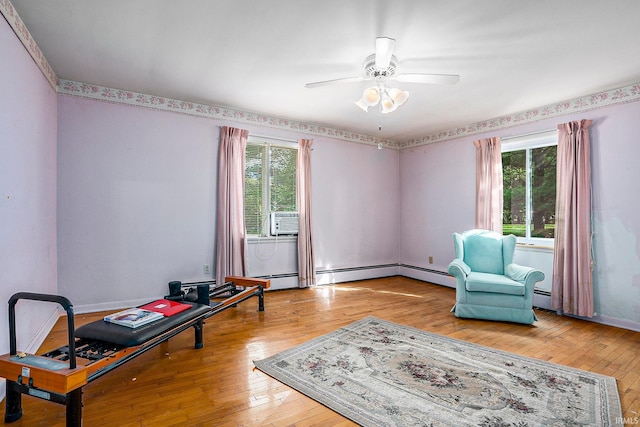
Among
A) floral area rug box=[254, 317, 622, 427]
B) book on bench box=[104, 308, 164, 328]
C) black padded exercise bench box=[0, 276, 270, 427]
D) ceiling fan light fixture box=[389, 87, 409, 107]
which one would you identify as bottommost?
floral area rug box=[254, 317, 622, 427]

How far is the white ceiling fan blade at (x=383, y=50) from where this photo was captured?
2206 mm

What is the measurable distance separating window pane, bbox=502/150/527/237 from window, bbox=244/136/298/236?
317cm

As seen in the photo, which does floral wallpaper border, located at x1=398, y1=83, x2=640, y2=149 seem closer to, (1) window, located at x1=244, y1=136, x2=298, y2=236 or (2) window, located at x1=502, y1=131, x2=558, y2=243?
(2) window, located at x1=502, y1=131, x2=558, y2=243

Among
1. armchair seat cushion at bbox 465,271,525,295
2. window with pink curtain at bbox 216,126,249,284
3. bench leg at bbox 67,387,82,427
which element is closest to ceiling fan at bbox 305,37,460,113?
window with pink curtain at bbox 216,126,249,284

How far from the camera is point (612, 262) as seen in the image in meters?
3.50

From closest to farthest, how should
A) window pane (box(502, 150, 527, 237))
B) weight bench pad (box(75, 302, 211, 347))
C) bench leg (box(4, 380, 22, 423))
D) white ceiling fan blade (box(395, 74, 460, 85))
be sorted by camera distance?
bench leg (box(4, 380, 22, 423)) → weight bench pad (box(75, 302, 211, 347)) → white ceiling fan blade (box(395, 74, 460, 85)) → window pane (box(502, 150, 527, 237))

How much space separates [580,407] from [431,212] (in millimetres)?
3904

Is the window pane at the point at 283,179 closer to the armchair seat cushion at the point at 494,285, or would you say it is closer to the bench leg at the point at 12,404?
the armchair seat cushion at the point at 494,285

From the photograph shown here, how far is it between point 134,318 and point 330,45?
2606 mm

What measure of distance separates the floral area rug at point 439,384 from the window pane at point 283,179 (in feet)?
8.17

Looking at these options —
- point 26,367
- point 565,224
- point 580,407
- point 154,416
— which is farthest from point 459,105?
point 26,367

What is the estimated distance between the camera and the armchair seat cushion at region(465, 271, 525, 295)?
3.42 m

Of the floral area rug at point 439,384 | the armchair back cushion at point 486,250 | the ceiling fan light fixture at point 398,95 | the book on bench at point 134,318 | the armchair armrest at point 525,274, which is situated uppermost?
the ceiling fan light fixture at point 398,95

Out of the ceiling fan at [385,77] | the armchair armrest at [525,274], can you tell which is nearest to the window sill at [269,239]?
the ceiling fan at [385,77]
